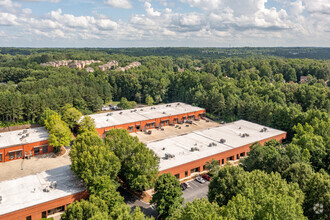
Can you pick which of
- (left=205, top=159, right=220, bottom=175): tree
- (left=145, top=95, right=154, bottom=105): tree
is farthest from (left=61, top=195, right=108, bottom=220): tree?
(left=145, top=95, right=154, bottom=105): tree

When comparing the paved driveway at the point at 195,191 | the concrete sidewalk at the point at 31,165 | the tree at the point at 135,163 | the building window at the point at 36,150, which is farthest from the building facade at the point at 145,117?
the paved driveway at the point at 195,191

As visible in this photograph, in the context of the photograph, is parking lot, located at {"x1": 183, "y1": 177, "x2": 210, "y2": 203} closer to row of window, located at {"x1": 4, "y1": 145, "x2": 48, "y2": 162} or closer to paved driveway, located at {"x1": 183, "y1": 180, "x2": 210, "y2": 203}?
paved driveway, located at {"x1": 183, "y1": 180, "x2": 210, "y2": 203}

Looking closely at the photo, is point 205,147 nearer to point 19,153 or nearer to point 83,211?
point 83,211

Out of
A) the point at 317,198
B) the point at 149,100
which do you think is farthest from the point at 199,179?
the point at 149,100

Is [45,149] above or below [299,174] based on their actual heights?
below

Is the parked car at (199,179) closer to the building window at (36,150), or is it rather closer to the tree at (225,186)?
the tree at (225,186)

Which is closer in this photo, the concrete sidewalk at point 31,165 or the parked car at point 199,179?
the parked car at point 199,179
